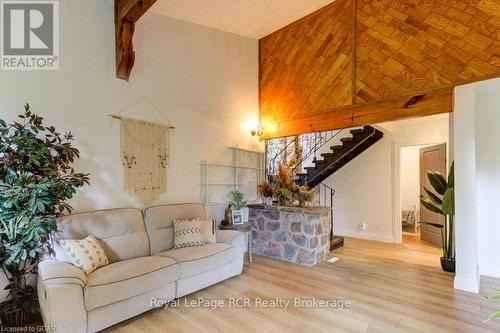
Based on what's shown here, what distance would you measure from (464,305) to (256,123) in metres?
4.02

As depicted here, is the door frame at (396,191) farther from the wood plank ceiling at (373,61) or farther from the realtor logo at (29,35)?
the realtor logo at (29,35)

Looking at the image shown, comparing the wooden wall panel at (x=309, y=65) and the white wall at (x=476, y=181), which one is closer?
the white wall at (x=476, y=181)

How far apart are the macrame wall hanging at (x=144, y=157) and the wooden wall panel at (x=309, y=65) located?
7.15ft

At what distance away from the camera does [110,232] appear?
3.04m

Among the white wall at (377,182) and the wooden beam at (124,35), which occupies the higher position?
the wooden beam at (124,35)

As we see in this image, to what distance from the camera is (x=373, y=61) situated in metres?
3.92

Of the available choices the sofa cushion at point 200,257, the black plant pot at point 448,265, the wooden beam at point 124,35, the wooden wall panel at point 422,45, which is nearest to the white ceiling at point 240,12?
the wooden beam at point 124,35

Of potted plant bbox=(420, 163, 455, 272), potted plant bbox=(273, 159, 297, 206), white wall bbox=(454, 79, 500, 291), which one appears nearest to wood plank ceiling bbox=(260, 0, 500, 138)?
white wall bbox=(454, 79, 500, 291)

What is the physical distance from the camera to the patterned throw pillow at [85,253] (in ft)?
8.18

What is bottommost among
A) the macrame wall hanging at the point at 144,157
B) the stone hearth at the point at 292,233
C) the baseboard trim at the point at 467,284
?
the baseboard trim at the point at 467,284

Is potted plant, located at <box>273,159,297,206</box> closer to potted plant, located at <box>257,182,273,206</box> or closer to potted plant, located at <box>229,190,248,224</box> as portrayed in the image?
potted plant, located at <box>257,182,273,206</box>

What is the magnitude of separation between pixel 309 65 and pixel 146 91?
2700 mm

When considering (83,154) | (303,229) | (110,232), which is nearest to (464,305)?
(303,229)

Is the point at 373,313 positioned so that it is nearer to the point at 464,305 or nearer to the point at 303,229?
the point at 464,305
